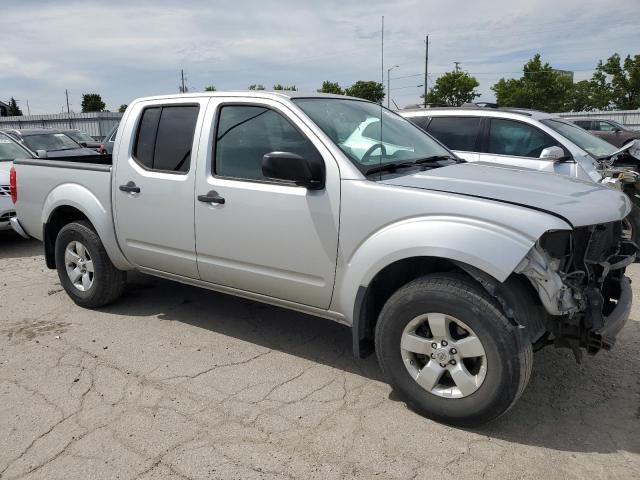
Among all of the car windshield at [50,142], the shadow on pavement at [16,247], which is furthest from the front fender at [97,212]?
the car windshield at [50,142]

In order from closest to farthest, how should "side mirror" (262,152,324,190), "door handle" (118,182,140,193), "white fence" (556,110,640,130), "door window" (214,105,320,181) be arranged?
"side mirror" (262,152,324,190) → "door window" (214,105,320,181) → "door handle" (118,182,140,193) → "white fence" (556,110,640,130)

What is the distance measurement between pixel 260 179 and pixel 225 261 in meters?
0.65

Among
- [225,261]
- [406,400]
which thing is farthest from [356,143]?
[406,400]

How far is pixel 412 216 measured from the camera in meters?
3.08

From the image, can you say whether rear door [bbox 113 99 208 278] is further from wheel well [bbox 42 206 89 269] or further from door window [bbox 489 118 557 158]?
door window [bbox 489 118 557 158]

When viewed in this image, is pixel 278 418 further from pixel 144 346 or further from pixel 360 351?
pixel 144 346

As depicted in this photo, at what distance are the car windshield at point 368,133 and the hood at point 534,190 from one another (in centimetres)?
26

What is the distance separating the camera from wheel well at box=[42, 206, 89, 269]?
513cm

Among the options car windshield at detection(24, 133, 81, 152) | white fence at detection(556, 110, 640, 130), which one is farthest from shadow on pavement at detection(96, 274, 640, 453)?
white fence at detection(556, 110, 640, 130)

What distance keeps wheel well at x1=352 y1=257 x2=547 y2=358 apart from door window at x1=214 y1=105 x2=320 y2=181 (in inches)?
38.0

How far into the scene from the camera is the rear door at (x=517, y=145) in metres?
6.62

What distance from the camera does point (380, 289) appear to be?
3.47 m

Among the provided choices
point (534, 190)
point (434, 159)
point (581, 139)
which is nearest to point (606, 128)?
point (581, 139)

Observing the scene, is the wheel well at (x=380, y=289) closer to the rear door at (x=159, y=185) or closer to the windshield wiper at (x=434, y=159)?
the windshield wiper at (x=434, y=159)
